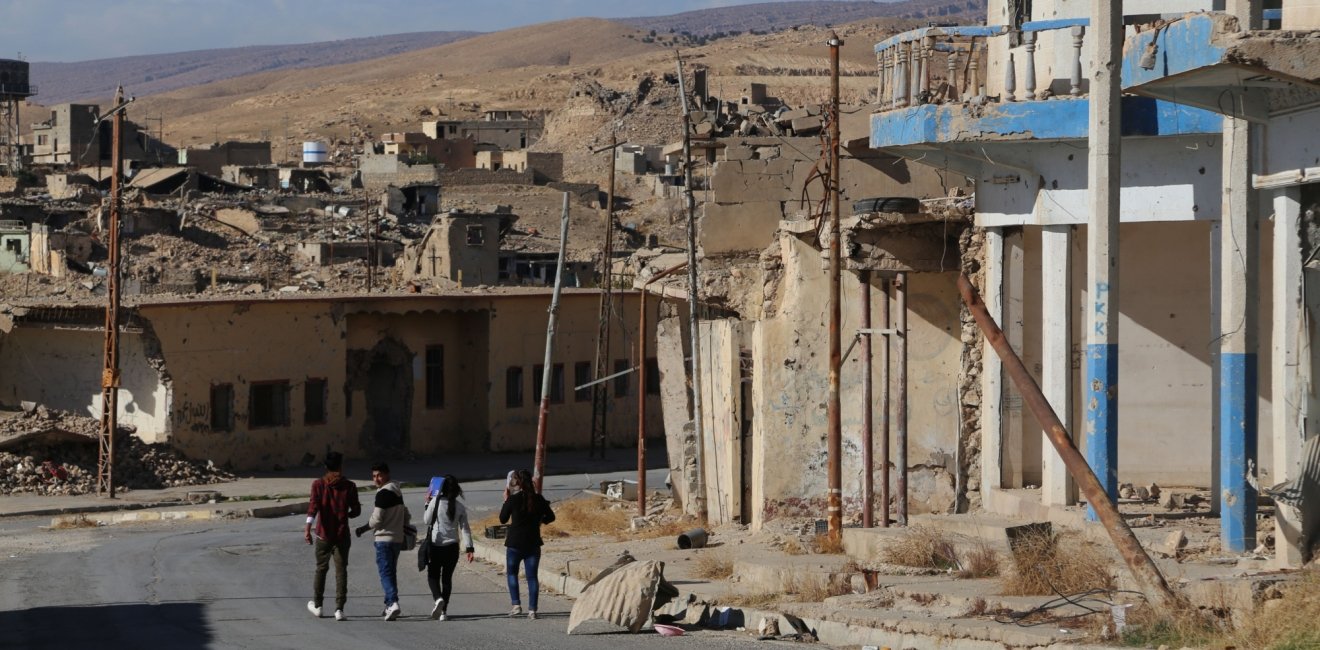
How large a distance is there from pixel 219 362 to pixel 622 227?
4201 centimetres

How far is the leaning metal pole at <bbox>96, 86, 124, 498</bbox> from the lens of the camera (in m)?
29.9

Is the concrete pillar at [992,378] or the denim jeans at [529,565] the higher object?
the concrete pillar at [992,378]

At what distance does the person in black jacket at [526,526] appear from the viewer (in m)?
14.1

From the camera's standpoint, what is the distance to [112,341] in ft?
101

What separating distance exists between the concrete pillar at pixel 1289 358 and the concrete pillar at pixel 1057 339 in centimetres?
334

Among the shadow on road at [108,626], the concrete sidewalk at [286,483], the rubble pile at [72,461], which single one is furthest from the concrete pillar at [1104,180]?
the rubble pile at [72,461]

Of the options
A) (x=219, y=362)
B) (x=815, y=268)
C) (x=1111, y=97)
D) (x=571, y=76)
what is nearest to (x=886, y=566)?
(x=1111, y=97)

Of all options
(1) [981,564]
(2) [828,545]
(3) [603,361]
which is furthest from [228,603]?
(3) [603,361]

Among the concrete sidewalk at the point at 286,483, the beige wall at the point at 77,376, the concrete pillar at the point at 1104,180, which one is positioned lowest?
the concrete sidewalk at the point at 286,483

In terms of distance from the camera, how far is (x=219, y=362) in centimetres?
3547

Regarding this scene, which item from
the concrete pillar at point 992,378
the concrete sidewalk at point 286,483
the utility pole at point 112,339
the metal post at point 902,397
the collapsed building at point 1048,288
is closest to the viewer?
the collapsed building at point 1048,288

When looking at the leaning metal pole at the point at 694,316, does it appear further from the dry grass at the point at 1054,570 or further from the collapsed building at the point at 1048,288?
the dry grass at the point at 1054,570

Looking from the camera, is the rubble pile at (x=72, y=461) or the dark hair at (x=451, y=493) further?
the rubble pile at (x=72, y=461)

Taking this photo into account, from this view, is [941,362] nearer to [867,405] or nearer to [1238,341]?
[867,405]
